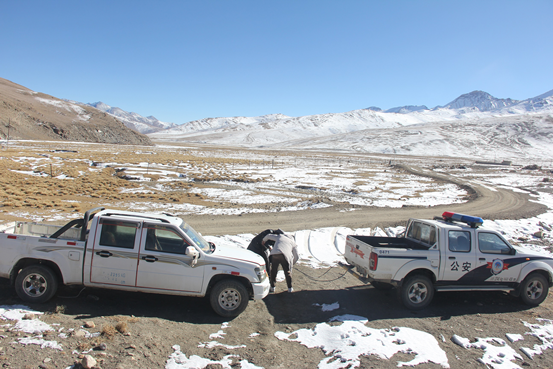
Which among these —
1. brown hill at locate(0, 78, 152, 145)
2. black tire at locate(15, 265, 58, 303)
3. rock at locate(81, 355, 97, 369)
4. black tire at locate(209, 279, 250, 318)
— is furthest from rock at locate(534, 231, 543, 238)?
brown hill at locate(0, 78, 152, 145)

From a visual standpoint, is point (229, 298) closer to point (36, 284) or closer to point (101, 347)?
point (101, 347)

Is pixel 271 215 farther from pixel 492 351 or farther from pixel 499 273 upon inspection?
pixel 492 351

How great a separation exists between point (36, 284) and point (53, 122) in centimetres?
12118

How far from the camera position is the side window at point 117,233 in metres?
6.04

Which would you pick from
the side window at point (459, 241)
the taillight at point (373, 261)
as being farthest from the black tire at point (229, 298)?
the side window at point (459, 241)

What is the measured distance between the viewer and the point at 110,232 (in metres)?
6.08

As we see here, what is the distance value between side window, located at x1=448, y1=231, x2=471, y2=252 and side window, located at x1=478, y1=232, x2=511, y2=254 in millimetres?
299

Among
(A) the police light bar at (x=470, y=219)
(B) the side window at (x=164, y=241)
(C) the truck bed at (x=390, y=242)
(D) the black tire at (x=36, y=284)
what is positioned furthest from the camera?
(C) the truck bed at (x=390, y=242)

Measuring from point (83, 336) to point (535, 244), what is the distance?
1652 cm

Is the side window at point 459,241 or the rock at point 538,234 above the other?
the side window at point 459,241

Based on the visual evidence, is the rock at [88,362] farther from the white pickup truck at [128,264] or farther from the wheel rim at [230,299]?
the wheel rim at [230,299]

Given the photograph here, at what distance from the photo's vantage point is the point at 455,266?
729 cm

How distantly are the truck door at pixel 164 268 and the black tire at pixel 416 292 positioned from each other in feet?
14.5

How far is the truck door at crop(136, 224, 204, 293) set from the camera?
5.99 m
